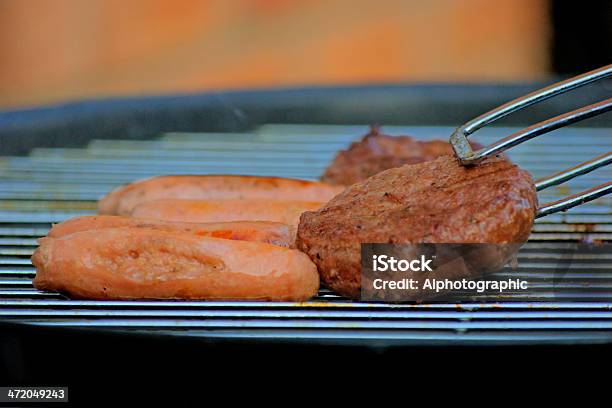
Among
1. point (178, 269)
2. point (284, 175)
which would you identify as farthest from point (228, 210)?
point (284, 175)

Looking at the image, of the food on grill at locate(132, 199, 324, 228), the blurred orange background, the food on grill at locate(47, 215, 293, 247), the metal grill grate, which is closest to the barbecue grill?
the metal grill grate

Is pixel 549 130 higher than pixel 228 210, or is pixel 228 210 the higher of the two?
pixel 549 130

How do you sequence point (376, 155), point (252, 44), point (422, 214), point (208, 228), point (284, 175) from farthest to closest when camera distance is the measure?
point (252, 44)
point (284, 175)
point (376, 155)
point (208, 228)
point (422, 214)

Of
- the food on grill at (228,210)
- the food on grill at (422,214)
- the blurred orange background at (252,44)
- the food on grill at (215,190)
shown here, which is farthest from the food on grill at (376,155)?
the blurred orange background at (252,44)

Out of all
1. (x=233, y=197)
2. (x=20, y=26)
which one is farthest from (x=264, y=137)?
(x=20, y=26)

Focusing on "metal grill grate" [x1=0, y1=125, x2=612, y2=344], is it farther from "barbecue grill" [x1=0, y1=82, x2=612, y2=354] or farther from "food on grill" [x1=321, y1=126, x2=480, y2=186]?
"food on grill" [x1=321, y1=126, x2=480, y2=186]

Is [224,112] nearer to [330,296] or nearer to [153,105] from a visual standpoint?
[153,105]

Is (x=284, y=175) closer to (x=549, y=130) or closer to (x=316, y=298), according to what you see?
(x=316, y=298)

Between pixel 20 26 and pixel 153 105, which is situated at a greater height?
pixel 20 26
